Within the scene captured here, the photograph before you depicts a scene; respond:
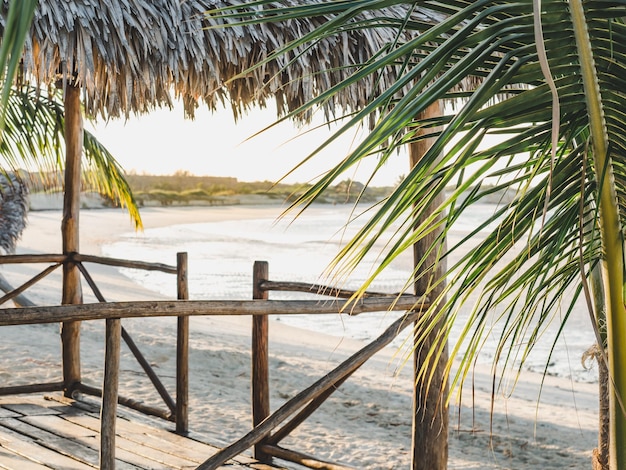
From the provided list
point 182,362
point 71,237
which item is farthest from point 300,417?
point 71,237

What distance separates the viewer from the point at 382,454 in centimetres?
447

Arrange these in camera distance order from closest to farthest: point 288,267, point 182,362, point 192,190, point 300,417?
point 300,417
point 182,362
point 288,267
point 192,190

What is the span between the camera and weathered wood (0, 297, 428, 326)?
215cm

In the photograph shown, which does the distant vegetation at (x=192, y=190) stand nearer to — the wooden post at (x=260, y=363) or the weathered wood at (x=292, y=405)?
the wooden post at (x=260, y=363)

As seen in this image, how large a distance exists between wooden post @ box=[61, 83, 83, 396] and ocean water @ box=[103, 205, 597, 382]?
1158 millimetres

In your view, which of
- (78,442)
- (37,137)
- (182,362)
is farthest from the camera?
(37,137)

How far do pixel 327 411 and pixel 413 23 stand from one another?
14.9 ft

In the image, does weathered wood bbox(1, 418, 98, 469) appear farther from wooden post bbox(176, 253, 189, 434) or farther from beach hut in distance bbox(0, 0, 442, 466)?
beach hut in distance bbox(0, 0, 442, 466)

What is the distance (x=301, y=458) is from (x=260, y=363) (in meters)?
0.43

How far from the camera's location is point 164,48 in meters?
2.93

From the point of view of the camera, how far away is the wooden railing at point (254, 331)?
7.34ft

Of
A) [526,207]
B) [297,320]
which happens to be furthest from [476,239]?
[526,207]

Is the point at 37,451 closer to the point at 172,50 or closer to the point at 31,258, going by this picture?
the point at 31,258

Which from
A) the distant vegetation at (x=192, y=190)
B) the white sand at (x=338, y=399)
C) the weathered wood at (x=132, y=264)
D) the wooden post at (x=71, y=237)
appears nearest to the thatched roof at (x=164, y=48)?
the wooden post at (x=71, y=237)
